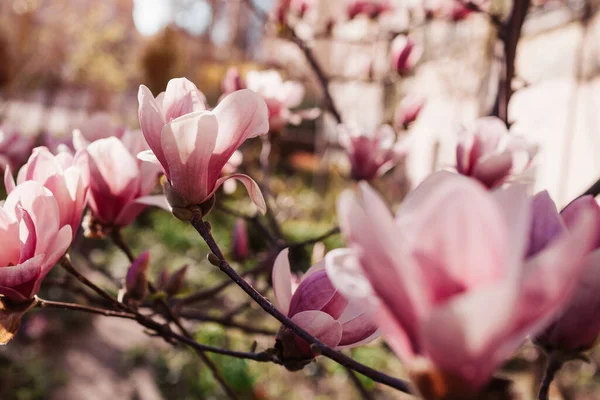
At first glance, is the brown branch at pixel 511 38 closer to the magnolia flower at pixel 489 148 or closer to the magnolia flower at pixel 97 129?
the magnolia flower at pixel 489 148

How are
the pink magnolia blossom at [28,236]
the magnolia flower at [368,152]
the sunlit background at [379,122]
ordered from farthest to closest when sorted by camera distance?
the sunlit background at [379,122] < the magnolia flower at [368,152] < the pink magnolia blossom at [28,236]

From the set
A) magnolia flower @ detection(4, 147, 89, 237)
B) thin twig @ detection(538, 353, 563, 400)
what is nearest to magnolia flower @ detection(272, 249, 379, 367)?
thin twig @ detection(538, 353, 563, 400)

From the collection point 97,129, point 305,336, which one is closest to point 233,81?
point 97,129

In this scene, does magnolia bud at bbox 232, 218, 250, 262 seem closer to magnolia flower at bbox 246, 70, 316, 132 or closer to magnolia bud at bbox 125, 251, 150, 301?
magnolia flower at bbox 246, 70, 316, 132

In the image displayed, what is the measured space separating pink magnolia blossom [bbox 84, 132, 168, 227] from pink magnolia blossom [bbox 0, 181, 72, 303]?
0.48 ft

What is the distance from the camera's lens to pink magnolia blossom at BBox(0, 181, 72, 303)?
48 centimetres

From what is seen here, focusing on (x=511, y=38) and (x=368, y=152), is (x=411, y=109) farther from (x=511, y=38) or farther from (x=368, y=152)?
(x=511, y=38)

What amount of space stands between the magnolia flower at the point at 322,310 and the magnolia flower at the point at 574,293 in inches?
5.6

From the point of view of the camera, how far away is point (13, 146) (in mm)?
1024

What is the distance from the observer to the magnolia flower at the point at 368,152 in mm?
1120

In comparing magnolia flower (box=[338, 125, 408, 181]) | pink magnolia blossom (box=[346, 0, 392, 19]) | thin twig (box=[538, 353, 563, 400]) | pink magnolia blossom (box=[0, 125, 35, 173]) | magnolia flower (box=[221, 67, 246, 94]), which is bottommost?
magnolia flower (box=[338, 125, 408, 181])

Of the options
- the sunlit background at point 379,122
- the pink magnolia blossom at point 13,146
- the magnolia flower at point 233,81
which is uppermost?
the magnolia flower at point 233,81

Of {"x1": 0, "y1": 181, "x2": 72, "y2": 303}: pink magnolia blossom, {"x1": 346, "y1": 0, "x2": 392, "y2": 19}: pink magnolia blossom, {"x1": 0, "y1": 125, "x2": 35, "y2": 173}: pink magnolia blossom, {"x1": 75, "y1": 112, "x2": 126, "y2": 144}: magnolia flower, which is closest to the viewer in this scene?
{"x1": 0, "y1": 181, "x2": 72, "y2": 303}: pink magnolia blossom

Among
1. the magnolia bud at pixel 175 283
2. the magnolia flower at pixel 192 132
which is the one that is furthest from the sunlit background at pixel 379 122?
the magnolia flower at pixel 192 132
